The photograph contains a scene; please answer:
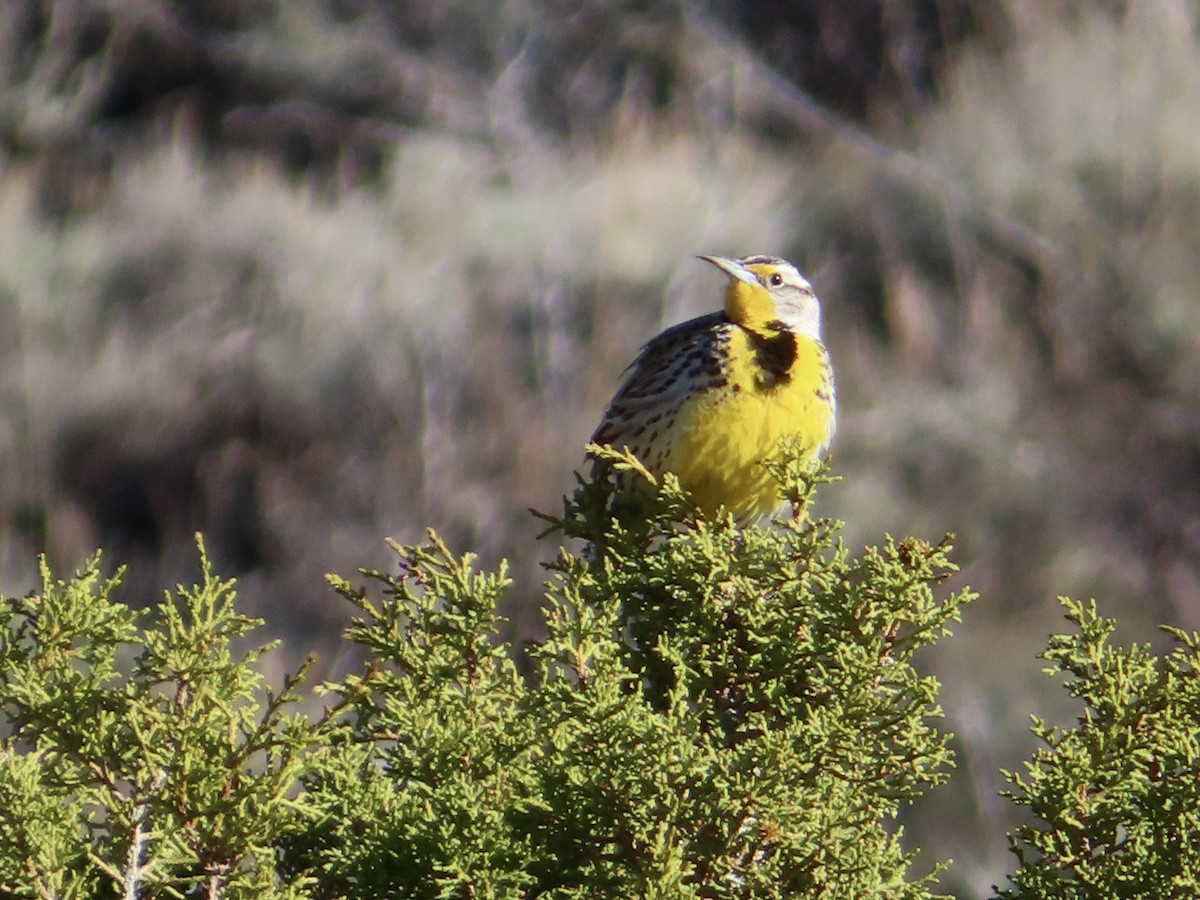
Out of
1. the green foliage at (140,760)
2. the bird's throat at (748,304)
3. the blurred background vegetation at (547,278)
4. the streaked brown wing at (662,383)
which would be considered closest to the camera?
the green foliage at (140,760)

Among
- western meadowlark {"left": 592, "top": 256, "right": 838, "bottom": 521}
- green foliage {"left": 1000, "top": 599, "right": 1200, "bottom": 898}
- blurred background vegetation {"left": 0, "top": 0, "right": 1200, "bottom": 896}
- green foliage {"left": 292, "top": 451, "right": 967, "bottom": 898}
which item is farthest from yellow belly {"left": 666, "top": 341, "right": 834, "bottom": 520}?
blurred background vegetation {"left": 0, "top": 0, "right": 1200, "bottom": 896}

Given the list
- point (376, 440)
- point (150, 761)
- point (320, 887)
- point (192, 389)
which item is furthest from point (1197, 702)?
point (192, 389)

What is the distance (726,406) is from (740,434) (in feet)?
0.18

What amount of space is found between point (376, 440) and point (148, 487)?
1.47m

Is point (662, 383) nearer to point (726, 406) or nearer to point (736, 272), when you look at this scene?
point (726, 406)

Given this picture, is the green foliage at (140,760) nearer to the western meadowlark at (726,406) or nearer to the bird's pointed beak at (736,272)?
the western meadowlark at (726,406)

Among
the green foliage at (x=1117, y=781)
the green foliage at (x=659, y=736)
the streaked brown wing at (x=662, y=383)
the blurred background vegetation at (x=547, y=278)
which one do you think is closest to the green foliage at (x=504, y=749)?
the green foliage at (x=659, y=736)

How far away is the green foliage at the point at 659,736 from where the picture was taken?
1519 mm

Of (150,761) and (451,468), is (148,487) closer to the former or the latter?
(451,468)

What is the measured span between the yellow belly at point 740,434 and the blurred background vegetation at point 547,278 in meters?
4.68

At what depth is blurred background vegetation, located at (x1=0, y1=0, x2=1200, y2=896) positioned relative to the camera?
30.2 ft

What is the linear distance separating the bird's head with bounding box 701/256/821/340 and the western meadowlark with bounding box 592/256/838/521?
0.01 m

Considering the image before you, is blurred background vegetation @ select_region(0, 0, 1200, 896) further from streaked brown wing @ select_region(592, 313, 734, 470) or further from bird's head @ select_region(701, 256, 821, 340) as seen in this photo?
streaked brown wing @ select_region(592, 313, 734, 470)

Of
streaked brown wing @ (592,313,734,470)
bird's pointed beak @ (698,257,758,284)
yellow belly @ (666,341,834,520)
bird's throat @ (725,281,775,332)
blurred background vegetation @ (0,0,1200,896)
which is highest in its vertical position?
blurred background vegetation @ (0,0,1200,896)
